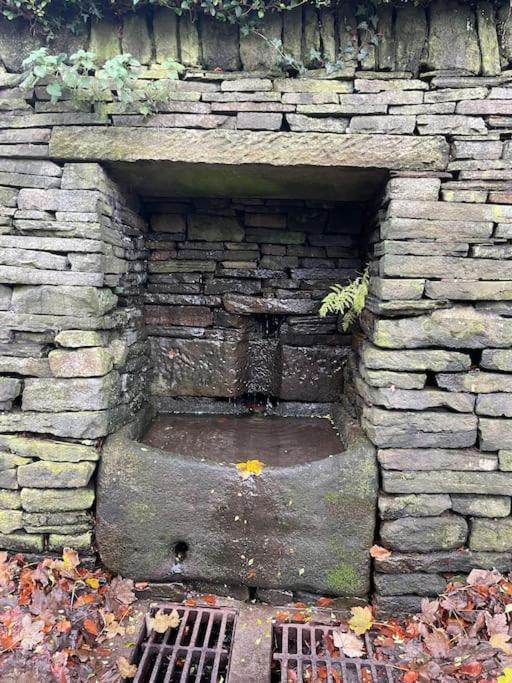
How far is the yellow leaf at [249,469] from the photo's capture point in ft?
8.80

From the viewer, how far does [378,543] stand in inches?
107

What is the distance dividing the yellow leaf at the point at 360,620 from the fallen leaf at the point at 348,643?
0.05 metres

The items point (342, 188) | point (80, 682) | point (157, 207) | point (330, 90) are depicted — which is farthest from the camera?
point (157, 207)

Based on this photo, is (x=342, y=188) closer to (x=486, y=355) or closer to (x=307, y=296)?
(x=307, y=296)

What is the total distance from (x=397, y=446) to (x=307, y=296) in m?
1.51

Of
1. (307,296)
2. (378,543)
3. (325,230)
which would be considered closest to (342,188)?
(325,230)

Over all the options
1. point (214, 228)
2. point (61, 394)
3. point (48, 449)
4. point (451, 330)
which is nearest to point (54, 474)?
point (48, 449)

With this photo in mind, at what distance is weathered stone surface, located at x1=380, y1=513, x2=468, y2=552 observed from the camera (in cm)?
267

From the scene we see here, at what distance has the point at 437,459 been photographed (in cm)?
264

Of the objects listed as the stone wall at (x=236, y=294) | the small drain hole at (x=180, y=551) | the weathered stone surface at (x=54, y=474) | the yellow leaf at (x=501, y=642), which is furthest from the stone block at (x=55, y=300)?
the yellow leaf at (x=501, y=642)

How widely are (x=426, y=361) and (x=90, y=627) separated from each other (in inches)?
96.4

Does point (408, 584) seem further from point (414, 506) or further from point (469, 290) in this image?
point (469, 290)

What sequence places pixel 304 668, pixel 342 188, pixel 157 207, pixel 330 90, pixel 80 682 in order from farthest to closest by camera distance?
pixel 157 207 < pixel 342 188 < pixel 330 90 < pixel 304 668 < pixel 80 682

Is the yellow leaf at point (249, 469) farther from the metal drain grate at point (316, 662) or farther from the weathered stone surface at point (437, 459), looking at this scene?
the metal drain grate at point (316, 662)
